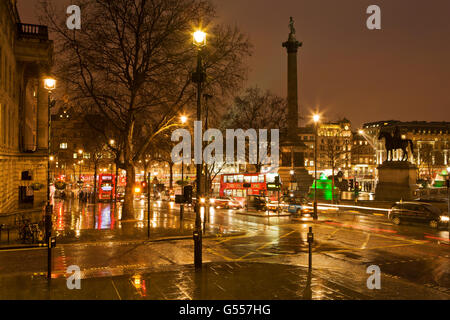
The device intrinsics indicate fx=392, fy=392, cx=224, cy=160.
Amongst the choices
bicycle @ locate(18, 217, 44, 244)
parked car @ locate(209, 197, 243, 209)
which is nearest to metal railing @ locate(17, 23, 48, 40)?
bicycle @ locate(18, 217, 44, 244)

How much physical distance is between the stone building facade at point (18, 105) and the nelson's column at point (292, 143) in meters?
34.7

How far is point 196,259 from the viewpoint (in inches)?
485

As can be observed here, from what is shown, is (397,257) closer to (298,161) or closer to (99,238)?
(99,238)

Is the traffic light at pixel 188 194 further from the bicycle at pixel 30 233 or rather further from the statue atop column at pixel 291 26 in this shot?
the statue atop column at pixel 291 26

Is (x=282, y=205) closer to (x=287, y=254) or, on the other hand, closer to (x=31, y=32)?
(x=287, y=254)

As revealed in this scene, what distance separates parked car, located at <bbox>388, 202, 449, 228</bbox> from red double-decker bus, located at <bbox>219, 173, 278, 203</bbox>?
15.9 metres

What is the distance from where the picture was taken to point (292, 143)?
58594 mm

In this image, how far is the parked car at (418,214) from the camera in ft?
78.6

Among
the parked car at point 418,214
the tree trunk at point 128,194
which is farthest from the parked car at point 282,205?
the tree trunk at point 128,194

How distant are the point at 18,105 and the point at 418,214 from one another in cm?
3205

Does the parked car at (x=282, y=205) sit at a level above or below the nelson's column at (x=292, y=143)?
below

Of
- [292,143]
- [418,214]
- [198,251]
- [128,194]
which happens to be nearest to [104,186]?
[292,143]
